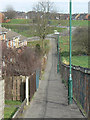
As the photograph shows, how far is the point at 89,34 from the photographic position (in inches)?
1173

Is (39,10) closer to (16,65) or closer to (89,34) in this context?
(89,34)

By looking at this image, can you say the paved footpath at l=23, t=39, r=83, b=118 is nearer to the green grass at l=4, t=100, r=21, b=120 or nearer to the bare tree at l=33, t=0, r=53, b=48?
the green grass at l=4, t=100, r=21, b=120

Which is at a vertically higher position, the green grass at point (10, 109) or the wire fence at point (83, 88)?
the wire fence at point (83, 88)

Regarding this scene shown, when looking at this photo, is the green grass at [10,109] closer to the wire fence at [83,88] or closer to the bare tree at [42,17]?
the wire fence at [83,88]

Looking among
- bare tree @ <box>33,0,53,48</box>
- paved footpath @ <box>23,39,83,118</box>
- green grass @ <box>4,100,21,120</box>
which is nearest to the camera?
paved footpath @ <box>23,39,83,118</box>

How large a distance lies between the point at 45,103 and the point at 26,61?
830cm

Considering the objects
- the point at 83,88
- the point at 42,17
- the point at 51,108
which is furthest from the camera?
the point at 42,17

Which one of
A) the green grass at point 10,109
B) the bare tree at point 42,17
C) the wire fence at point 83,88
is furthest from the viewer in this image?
the bare tree at point 42,17

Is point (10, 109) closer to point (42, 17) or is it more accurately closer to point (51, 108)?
point (51, 108)

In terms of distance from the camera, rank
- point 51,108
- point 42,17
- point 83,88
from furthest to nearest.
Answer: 1. point 42,17
2. point 51,108
3. point 83,88

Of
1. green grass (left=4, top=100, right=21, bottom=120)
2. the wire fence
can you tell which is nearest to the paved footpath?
the wire fence

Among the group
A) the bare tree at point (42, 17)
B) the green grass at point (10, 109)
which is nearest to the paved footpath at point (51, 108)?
the green grass at point (10, 109)

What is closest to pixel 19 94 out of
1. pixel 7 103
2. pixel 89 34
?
pixel 7 103

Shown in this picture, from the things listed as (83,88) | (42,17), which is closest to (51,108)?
(83,88)
